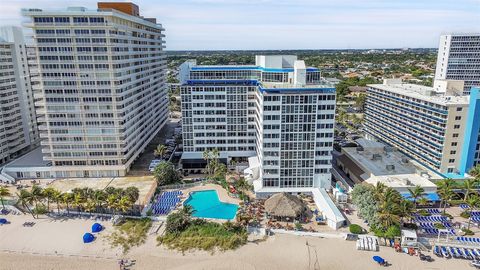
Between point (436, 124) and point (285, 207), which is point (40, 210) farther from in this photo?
point (436, 124)

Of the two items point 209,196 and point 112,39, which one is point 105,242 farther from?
point 112,39

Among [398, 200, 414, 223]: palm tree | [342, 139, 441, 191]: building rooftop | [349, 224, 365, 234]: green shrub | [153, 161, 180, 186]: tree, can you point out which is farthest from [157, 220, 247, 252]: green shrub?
[342, 139, 441, 191]: building rooftop

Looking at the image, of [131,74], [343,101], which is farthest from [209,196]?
[343,101]

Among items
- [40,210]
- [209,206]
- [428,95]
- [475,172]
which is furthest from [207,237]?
[428,95]

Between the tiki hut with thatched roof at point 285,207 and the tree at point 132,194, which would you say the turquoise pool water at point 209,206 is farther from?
the tree at point 132,194

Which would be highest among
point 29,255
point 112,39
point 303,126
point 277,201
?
point 112,39

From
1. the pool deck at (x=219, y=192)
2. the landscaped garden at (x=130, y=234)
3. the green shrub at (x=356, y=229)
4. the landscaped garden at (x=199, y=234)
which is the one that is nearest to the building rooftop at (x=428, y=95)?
the green shrub at (x=356, y=229)
